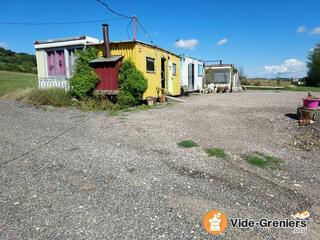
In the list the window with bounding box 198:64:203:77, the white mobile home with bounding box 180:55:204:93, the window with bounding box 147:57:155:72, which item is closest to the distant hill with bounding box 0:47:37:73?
the window with bounding box 198:64:203:77

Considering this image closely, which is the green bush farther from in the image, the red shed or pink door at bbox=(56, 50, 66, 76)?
the red shed

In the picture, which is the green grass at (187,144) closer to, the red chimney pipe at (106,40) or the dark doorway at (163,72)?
the red chimney pipe at (106,40)

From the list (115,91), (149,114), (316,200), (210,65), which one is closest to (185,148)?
(316,200)

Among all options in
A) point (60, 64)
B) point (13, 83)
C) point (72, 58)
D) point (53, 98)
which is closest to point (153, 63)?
point (72, 58)

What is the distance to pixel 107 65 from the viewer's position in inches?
470

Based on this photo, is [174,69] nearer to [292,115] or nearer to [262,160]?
[292,115]

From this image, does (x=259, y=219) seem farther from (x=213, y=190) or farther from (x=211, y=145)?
(x=211, y=145)

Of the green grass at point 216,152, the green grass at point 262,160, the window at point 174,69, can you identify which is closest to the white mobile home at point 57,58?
the window at point 174,69

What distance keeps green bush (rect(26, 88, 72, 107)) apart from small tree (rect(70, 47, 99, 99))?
0.49 m

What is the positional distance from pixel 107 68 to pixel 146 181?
8.99 metres

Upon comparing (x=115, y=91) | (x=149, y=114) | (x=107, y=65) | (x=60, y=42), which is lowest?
(x=149, y=114)

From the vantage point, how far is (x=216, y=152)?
5.30 m

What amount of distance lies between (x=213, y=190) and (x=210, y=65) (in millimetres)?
23167

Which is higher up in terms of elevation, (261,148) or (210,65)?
(210,65)
